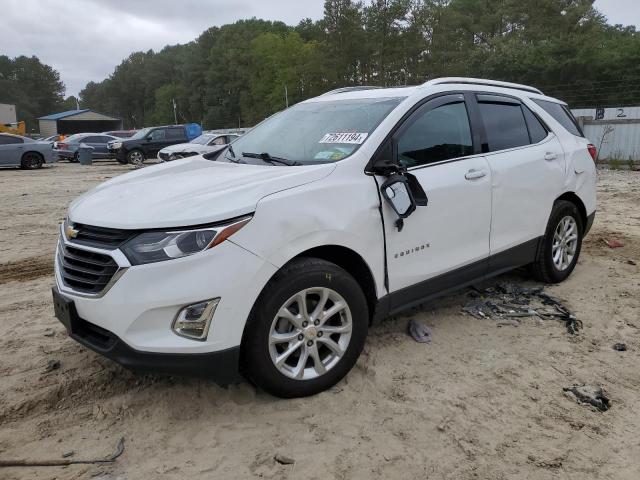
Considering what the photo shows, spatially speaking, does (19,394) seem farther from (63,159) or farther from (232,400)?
(63,159)

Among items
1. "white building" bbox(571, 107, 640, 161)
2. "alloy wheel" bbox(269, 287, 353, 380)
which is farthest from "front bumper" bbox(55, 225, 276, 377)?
"white building" bbox(571, 107, 640, 161)

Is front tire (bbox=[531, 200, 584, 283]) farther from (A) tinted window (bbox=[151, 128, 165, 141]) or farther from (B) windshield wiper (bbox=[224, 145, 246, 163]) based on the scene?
(A) tinted window (bbox=[151, 128, 165, 141])

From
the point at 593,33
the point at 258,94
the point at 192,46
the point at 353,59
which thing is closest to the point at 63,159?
the point at 353,59

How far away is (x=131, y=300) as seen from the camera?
2.52 metres

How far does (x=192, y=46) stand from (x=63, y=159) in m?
86.9

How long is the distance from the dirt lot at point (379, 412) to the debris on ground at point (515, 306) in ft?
0.36

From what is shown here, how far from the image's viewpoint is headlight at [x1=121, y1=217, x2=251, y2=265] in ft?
8.34

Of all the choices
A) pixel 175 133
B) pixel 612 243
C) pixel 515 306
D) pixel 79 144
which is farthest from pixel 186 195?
pixel 79 144

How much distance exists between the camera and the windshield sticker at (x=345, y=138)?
11.0 feet

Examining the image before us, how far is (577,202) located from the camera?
16.5 ft

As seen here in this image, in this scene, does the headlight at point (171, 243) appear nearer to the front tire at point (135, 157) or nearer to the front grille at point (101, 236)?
the front grille at point (101, 236)

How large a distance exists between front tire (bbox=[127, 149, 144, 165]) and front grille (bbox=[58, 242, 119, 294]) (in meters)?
21.3

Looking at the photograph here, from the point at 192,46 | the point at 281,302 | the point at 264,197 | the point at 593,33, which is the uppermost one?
the point at 192,46

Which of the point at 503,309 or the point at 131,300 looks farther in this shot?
the point at 503,309
